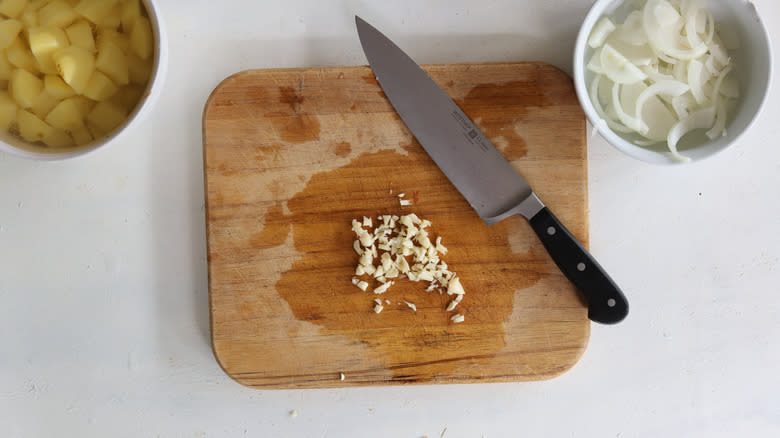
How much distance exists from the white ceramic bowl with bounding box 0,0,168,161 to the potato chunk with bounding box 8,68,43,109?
0.07m

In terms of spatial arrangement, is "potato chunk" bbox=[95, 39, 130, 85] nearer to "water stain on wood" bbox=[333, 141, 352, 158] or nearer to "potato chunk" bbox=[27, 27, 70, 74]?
"potato chunk" bbox=[27, 27, 70, 74]

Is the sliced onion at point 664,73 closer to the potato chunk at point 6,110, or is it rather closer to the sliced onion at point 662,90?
the sliced onion at point 662,90

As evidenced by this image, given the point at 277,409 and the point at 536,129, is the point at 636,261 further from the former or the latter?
the point at 277,409

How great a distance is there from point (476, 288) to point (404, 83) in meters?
0.41

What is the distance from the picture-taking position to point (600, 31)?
35.9 inches

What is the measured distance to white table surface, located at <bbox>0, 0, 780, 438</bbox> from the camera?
107cm

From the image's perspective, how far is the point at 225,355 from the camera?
1031mm

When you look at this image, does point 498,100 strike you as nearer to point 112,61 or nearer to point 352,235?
point 352,235

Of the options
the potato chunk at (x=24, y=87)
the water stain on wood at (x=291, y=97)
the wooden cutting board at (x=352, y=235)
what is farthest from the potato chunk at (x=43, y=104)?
the water stain on wood at (x=291, y=97)

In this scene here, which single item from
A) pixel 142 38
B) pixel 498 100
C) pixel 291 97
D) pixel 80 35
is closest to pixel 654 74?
pixel 498 100

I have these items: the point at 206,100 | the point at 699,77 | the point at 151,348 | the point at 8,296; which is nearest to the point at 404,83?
the point at 206,100

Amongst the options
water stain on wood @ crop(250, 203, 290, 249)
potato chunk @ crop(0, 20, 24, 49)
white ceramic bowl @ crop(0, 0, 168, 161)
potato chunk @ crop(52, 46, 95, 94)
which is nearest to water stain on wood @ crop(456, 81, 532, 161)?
water stain on wood @ crop(250, 203, 290, 249)

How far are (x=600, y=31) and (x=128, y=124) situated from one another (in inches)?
31.7

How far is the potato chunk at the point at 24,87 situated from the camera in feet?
2.99
